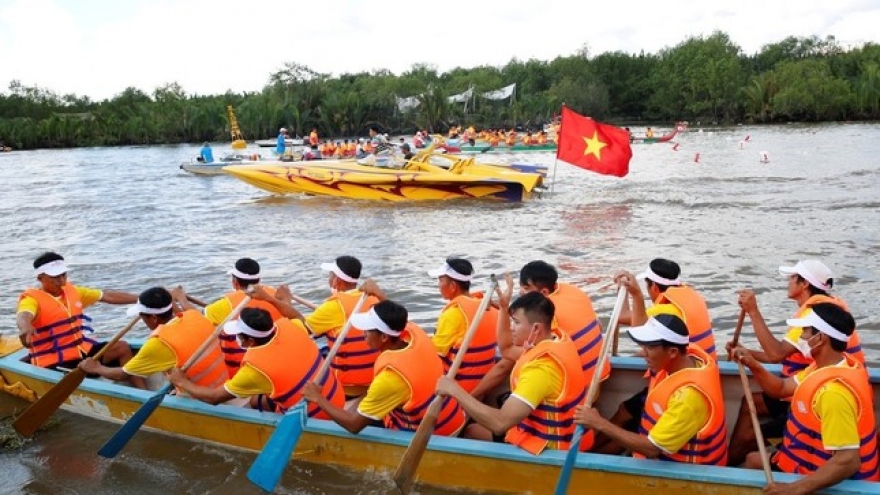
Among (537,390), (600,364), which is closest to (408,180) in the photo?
(600,364)

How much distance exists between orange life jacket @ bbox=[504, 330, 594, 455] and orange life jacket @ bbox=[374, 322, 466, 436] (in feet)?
1.57

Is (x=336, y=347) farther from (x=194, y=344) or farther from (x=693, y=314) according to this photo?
(x=693, y=314)

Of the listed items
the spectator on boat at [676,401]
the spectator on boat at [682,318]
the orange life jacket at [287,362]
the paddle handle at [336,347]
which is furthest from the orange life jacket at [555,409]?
the orange life jacket at [287,362]

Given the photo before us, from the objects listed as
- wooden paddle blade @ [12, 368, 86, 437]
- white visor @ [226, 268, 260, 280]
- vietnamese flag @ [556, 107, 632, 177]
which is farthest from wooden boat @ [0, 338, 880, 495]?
vietnamese flag @ [556, 107, 632, 177]

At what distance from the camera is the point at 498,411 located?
162 inches

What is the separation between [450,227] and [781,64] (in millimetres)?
51834

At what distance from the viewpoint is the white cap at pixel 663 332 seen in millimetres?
3908

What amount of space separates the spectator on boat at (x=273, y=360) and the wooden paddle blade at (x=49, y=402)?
5.65 ft

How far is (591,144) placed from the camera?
1487 centimetres

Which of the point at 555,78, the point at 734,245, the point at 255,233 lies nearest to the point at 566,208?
the point at 734,245

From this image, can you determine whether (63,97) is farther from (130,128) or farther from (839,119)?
(839,119)

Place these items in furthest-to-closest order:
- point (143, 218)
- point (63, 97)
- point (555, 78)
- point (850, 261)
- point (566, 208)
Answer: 1. point (63, 97)
2. point (555, 78)
3. point (143, 218)
4. point (566, 208)
5. point (850, 261)

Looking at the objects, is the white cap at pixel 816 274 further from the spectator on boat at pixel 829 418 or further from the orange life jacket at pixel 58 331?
the orange life jacket at pixel 58 331

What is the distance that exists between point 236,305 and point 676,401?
365 centimetres
